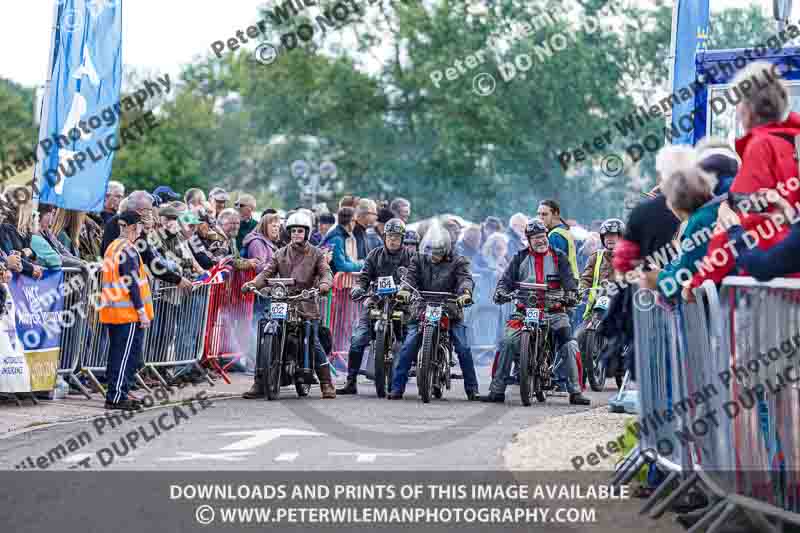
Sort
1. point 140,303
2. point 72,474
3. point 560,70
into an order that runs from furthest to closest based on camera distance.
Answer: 1. point 560,70
2. point 140,303
3. point 72,474

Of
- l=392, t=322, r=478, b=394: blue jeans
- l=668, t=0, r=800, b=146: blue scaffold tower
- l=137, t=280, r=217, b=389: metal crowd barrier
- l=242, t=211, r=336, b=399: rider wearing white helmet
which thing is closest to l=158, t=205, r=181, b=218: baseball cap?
l=137, t=280, r=217, b=389: metal crowd barrier

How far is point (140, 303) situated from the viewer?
48.5ft

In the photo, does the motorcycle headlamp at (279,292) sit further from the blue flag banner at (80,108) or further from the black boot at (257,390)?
the blue flag banner at (80,108)

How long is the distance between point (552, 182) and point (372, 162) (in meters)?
8.03

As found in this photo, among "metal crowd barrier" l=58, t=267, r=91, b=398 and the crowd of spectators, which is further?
"metal crowd barrier" l=58, t=267, r=91, b=398

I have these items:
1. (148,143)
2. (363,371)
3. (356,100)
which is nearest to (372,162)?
(356,100)

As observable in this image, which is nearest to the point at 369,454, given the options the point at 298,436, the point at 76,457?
the point at 298,436

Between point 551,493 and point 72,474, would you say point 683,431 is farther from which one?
point 72,474

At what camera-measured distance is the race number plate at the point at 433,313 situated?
52.4ft

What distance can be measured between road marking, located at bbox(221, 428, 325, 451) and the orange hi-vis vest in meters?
2.66

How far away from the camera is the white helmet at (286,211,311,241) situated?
16.5 m

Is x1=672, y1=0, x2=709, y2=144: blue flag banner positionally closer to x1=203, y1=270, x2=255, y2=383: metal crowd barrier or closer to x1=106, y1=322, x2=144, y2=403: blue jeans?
x1=106, y1=322, x2=144, y2=403: blue jeans

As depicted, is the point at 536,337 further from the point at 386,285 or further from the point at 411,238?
the point at 411,238

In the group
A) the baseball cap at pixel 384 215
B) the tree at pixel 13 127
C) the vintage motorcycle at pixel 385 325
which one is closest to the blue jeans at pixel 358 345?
the vintage motorcycle at pixel 385 325
